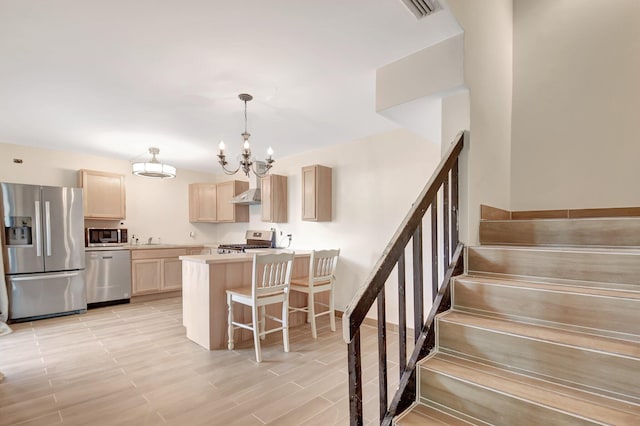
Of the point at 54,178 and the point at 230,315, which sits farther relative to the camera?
the point at 54,178

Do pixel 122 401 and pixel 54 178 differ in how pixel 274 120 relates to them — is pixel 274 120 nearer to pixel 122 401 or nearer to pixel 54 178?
pixel 122 401

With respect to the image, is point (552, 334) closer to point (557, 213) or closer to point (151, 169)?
point (557, 213)

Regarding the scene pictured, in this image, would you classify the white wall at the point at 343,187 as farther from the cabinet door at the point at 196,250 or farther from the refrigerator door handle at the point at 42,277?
the refrigerator door handle at the point at 42,277

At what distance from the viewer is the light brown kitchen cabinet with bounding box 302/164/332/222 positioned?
4246mm

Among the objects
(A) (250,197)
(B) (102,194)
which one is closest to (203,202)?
(A) (250,197)

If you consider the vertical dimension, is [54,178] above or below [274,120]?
below

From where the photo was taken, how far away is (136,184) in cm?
557

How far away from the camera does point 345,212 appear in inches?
167

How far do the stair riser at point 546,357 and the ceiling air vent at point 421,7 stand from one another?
178 centimetres

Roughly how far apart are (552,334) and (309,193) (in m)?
3.29

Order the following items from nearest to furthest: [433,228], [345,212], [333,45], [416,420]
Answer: [416,420], [433,228], [333,45], [345,212]

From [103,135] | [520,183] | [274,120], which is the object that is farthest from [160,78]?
[520,183]

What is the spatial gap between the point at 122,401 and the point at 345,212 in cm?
306

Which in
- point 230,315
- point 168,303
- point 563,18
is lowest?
point 168,303
